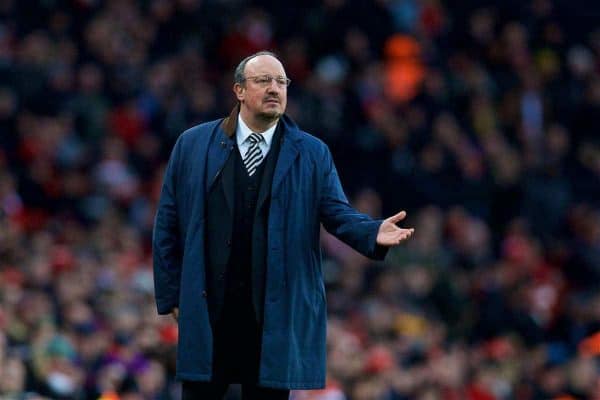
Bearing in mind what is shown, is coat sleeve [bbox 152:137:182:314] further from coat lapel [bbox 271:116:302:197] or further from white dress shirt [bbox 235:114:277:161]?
coat lapel [bbox 271:116:302:197]

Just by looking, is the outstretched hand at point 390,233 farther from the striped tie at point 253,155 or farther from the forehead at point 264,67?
the forehead at point 264,67

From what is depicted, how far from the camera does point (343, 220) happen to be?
6.49 meters

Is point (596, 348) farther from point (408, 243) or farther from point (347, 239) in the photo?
point (347, 239)

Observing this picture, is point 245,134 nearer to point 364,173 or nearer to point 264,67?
point 264,67

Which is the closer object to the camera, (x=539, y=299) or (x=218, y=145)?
(x=218, y=145)

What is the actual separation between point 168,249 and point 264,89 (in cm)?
77

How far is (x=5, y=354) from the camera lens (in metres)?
10.1

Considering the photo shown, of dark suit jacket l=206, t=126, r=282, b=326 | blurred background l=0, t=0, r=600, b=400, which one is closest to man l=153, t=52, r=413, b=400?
dark suit jacket l=206, t=126, r=282, b=326

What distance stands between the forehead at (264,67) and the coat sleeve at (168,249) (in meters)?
0.48

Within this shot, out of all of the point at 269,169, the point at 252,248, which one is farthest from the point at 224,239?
the point at 269,169

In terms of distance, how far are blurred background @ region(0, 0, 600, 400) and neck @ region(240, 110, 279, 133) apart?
3616 millimetres

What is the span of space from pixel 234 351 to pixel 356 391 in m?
6.12

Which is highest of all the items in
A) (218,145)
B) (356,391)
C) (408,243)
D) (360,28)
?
(360,28)

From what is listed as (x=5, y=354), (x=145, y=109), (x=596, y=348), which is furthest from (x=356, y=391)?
(x=145, y=109)
